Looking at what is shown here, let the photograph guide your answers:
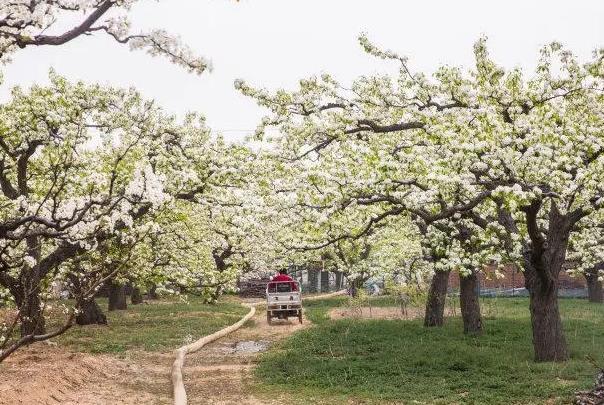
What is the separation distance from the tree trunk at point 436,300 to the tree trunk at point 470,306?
6.72ft

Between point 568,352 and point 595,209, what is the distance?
475 cm


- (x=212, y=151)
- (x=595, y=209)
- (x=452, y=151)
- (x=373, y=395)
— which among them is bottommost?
(x=373, y=395)

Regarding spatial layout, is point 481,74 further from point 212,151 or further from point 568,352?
point 212,151

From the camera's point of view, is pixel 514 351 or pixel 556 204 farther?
pixel 514 351

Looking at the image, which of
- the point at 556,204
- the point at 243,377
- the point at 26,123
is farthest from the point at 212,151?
the point at 556,204

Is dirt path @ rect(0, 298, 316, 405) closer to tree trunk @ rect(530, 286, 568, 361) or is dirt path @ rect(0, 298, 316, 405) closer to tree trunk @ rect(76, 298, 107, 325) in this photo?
tree trunk @ rect(76, 298, 107, 325)

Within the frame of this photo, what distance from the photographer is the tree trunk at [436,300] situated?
81.0 ft

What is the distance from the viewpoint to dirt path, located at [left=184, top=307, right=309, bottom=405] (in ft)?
44.7

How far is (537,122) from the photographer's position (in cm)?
1288

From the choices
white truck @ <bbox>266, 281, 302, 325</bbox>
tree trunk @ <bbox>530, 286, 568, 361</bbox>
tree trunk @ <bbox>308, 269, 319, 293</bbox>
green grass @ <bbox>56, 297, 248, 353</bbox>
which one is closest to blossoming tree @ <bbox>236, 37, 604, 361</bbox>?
tree trunk @ <bbox>530, 286, 568, 361</bbox>

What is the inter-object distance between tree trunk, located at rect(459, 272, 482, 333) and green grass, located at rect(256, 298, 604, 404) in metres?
0.54

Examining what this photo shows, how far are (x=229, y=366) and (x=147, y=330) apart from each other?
912 cm

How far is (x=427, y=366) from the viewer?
637 inches

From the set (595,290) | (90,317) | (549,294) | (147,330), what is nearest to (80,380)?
(147,330)
